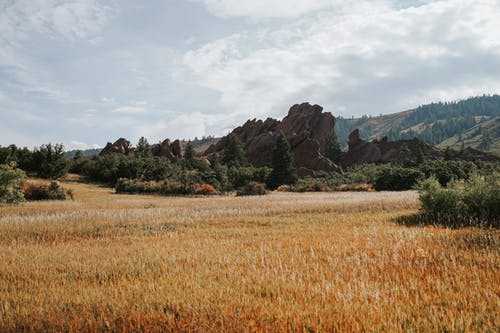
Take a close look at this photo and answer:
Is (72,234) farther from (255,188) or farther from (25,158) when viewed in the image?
(25,158)

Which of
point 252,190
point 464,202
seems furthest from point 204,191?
point 464,202

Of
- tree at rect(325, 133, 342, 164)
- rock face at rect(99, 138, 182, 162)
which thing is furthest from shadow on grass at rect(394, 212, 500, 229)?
tree at rect(325, 133, 342, 164)

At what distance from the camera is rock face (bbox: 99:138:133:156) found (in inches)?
4702

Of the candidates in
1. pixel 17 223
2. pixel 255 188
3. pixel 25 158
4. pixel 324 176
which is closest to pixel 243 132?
pixel 324 176

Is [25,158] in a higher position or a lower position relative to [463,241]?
higher

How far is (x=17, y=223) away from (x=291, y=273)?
572 inches

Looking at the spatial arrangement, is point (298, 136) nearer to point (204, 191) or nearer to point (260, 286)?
point (204, 191)

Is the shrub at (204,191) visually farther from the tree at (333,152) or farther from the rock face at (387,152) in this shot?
the rock face at (387,152)

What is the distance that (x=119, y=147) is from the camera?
121312 mm

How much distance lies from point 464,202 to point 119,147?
394ft

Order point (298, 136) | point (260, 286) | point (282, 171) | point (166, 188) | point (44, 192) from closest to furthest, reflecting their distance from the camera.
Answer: point (260, 286) < point (44, 192) < point (166, 188) < point (282, 171) < point (298, 136)

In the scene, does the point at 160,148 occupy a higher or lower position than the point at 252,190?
higher

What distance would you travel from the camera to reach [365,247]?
28.1 ft

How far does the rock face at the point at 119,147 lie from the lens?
392ft
